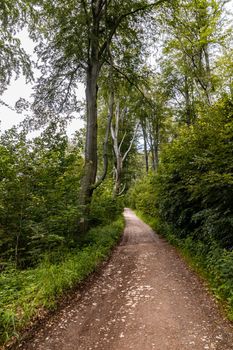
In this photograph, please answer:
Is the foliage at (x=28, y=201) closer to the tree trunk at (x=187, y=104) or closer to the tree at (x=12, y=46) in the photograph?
the tree at (x=12, y=46)

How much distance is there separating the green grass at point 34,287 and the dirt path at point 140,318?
0.26m

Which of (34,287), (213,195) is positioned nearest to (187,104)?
(213,195)

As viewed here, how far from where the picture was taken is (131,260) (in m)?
7.15

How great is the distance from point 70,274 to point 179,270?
2.82m

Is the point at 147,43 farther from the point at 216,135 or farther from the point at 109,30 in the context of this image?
the point at 216,135

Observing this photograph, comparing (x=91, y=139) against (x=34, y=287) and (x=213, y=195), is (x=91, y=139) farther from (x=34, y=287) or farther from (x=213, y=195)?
(x=34, y=287)

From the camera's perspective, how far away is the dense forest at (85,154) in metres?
5.09

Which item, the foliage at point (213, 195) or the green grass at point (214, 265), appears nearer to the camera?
the green grass at point (214, 265)

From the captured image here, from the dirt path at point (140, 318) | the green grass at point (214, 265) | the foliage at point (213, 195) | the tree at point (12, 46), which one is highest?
the tree at point (12, 46)

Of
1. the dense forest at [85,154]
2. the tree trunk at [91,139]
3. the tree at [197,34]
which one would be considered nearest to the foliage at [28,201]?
the dense forest at [85,154]

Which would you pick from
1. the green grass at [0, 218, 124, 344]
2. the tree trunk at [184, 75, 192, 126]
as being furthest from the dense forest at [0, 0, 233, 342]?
the tree trunk at [184, 75, 192, 126]

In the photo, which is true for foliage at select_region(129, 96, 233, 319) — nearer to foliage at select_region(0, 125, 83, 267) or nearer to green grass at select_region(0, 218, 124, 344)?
green grass at select_region(0, 218, 124, 344)

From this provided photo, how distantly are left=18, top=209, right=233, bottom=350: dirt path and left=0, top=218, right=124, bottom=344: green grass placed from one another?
26 cm

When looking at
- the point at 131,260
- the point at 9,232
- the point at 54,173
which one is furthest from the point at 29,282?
the point at 131,260
